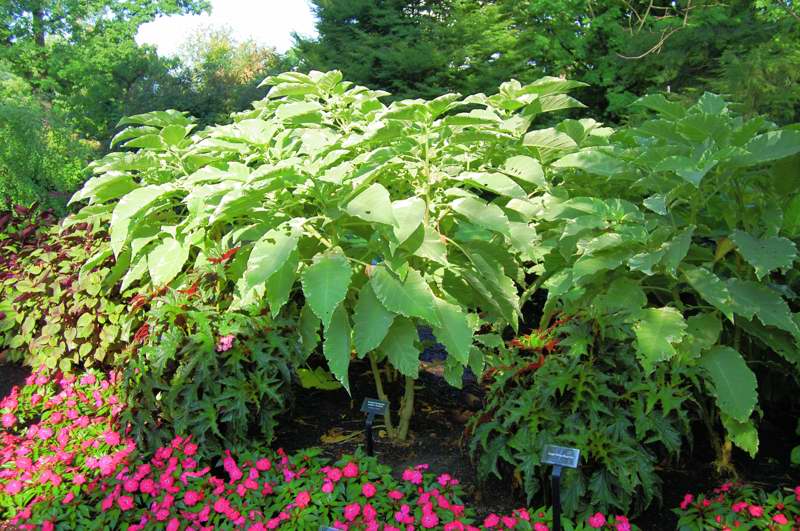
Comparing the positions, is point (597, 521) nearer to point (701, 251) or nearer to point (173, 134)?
point (701, 251)

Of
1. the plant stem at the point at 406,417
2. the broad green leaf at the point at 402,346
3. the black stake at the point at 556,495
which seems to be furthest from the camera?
the plant stem at the point at 406,417

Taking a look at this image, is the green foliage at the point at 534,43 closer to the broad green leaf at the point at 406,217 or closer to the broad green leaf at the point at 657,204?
the broad green leaf at the point at 657,204

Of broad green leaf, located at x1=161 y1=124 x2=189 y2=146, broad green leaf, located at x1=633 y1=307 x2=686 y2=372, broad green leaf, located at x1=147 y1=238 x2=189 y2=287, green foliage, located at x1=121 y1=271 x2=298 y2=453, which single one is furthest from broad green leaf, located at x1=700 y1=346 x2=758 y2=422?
broad green leaf, located at x1=161 y1=124 x2=189 y2=146

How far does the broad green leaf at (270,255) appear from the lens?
2178 millimetres

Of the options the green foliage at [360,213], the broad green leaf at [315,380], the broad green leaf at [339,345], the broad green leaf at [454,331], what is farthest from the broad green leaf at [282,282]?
the broad green leaf at [315,380]

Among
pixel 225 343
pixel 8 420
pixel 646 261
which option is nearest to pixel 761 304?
pixel 646 261

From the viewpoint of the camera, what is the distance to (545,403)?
2240mm

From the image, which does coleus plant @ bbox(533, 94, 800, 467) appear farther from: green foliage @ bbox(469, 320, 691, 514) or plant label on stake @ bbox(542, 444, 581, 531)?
plant label on stake @ bbox(542, 444, 581, 531)

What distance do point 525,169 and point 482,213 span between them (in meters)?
0.39

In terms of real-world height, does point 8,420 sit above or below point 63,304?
below

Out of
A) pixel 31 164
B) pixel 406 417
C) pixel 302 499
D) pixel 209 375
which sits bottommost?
pixel 406 417

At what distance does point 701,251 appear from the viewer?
2414 millimetres

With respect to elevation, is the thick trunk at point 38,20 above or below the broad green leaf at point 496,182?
above

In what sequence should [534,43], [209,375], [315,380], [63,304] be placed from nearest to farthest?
[209,375], [315,380], [63,304], [534,43]
